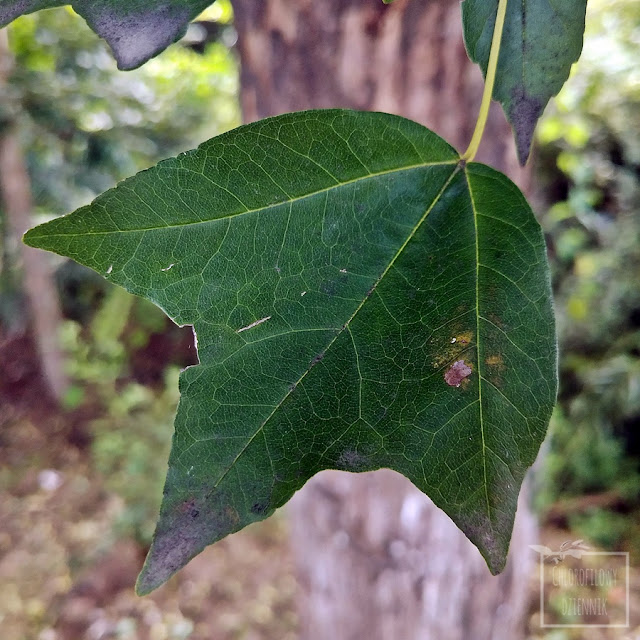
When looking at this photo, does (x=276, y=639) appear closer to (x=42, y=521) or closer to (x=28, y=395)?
(x=42, y=521)

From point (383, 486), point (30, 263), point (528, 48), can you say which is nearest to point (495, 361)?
point (528, 48)

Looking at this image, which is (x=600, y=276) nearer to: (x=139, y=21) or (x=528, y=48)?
(x=528, y=48)

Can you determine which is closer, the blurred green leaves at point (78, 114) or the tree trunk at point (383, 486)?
the tree trunk at point (383, 486)

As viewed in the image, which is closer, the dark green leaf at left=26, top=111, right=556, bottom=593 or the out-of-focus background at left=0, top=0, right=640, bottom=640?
the dark green leaf at left=26, top=111, right=556, bottom=593

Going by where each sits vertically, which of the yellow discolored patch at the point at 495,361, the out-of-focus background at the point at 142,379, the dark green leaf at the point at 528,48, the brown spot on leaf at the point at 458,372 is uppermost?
the dark green leaf at the point at 528,48

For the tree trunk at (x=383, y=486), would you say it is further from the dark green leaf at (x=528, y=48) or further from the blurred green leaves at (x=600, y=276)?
the blurred green leaves at (x=600, y=276)

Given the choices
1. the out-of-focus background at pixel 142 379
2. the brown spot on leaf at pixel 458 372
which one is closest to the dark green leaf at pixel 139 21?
the brown spot on leaf at pixel 458 372

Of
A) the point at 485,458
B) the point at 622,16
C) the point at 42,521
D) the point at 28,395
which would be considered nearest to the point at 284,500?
the point at 485,458

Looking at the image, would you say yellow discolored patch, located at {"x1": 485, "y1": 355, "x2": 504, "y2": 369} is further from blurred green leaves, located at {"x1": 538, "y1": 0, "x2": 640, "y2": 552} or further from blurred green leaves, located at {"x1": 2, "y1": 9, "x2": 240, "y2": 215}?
blurred green leaves, located at {"x1": 2, "y1": 9, "x2": 240, "y2": 215}

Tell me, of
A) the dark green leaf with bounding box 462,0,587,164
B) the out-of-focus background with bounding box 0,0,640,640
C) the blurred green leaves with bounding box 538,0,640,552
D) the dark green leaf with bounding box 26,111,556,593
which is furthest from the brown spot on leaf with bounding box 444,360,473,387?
the blurred green leaves with bounding box 538,0,640,552
